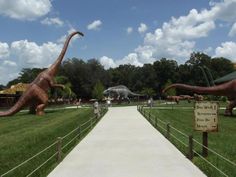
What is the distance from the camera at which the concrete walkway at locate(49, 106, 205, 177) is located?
1091 cm

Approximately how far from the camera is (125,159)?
12930 millimetres

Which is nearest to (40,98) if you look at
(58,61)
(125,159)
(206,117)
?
(58,61)

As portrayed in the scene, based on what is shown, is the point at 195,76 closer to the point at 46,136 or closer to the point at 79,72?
the point at 79,72

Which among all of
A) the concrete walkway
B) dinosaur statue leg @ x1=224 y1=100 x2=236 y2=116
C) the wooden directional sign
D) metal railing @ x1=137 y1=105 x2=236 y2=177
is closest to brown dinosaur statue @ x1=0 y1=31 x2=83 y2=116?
dinosaur statue leg @ x1=224 y1=100 x2=236 y2=116

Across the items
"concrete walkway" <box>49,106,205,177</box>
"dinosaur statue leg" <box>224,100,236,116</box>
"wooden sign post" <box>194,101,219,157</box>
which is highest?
"dinosaur statue leg" <box>224,100,236,116</box>

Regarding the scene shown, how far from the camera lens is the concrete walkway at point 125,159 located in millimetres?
10906

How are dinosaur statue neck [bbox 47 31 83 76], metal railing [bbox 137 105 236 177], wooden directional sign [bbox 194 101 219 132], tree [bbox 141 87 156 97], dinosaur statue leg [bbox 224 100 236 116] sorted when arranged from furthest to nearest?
tree [bbox 141 87 156 97] < dinosaur statue neck [bbox 47 31 83 76] < dinosaur statue leg [bbox 224 100 236 116] < wooden directional sign [bbox 194 101 219 132] < metal railing [bbox 137 105 236 177]

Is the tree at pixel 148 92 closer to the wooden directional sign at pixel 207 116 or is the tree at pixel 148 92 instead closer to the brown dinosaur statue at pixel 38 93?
the brown dinosaur statue at pixel 38 93

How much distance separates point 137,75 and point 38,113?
82115 millimetres

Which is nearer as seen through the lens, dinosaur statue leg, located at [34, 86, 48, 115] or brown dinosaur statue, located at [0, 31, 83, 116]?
brown dinosaur statue, located at [0, 31, 83, 116]

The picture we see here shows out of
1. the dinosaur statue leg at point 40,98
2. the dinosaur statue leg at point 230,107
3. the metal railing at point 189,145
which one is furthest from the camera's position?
the dinosaur statue leg at point 40,98

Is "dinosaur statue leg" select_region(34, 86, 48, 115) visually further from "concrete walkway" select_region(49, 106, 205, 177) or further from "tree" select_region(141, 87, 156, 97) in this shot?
"tree" select_region(141, 87, 156, 97)

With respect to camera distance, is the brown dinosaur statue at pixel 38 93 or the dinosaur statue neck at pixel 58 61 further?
the dinosaur statue neck at pixel 58 61

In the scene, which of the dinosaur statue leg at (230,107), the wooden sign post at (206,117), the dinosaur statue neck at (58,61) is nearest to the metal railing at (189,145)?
the wooden sign post at (206,117)
